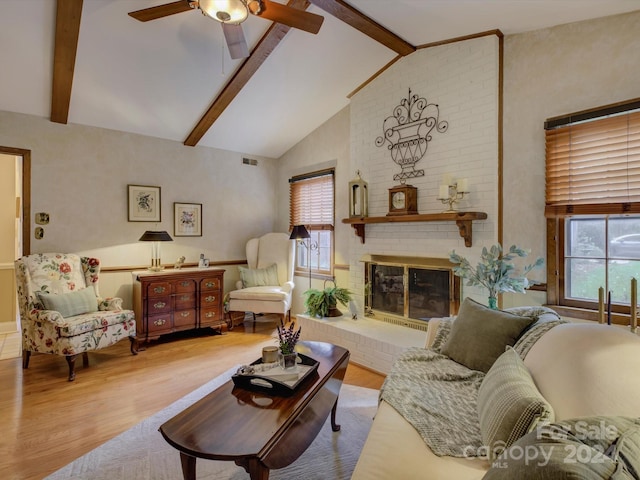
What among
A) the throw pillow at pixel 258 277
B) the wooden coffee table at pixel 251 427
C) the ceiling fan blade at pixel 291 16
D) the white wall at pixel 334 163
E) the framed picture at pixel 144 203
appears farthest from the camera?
the throw pillow at pixel 258 277

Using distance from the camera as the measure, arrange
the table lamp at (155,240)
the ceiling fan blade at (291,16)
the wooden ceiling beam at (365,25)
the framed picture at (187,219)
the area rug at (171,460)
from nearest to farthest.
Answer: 1. the area rug at (171,460)
2. the ceiling fan blade at (291,16)
3. the wooden ceiling beam at (365,25)
4. the table lamp at (155,240)
5. the framed picture at (187,219)

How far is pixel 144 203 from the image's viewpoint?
430 centimetres

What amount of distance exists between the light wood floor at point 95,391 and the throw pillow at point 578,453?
7.14ft

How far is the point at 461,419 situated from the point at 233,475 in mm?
1239

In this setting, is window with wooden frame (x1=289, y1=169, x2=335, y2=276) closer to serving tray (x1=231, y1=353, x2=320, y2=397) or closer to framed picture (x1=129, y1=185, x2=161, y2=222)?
framed picture (x1=129, y1=185, x2=161, y2=222)

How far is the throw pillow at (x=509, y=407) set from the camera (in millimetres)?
1156

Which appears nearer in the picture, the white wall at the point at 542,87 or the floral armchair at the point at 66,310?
the white wall at the point at 542,87

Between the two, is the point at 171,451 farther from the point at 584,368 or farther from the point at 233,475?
the point at 584,368

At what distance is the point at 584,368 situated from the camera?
49.9 inches

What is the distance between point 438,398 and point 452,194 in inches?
77.4

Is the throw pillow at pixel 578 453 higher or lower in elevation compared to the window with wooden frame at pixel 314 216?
lower

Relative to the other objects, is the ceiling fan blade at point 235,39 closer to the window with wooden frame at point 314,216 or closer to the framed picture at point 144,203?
the window with wooden frame at point 314,216

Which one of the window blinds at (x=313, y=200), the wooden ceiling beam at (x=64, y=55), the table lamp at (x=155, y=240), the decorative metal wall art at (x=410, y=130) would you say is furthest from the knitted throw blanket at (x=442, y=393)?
the wooden ceiling beam at (x=64, y=55)

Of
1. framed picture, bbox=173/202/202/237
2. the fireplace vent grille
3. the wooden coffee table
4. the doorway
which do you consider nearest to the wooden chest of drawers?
framed picture, bbox=173/202/202/237
